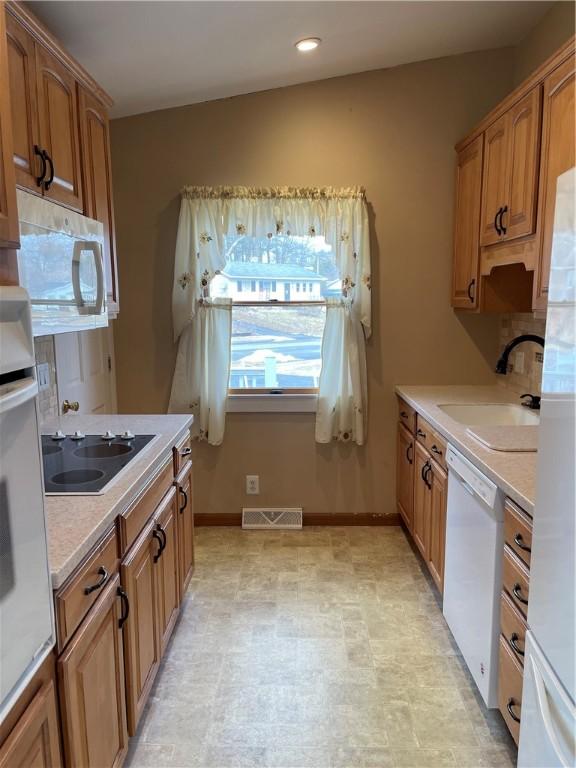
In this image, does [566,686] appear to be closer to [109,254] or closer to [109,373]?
[109,254]

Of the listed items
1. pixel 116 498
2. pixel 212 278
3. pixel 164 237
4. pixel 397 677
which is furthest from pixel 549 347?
pixel 164 237

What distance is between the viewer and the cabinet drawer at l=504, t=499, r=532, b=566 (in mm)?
1555

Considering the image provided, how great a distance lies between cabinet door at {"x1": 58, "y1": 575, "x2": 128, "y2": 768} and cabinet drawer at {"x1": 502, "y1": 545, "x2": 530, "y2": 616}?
1185mm

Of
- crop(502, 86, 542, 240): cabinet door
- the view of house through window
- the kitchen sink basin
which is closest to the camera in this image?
crop(502, 86, 542, 240): cabinet door

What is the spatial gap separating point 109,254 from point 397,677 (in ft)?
7.06

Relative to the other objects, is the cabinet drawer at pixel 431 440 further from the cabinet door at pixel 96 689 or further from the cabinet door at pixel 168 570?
the cabinet door at pixel 96 689

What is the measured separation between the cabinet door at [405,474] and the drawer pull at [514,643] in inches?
55.2

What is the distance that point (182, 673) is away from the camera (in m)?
2.17

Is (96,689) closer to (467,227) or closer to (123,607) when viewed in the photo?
(123,607)

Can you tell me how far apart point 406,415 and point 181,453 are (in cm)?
146

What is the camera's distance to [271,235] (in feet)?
10.6

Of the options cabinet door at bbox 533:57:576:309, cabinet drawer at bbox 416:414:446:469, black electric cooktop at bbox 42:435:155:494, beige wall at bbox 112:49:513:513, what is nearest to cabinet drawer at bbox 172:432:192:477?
black electric cooktop at bbox 42:435:155:494

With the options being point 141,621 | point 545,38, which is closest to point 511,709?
point 141,621

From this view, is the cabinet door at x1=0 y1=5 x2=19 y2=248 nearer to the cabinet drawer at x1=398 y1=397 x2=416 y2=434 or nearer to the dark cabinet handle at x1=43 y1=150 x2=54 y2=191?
the dark cabinet handle at x1=43 y1=150 x2=54 y2=191
